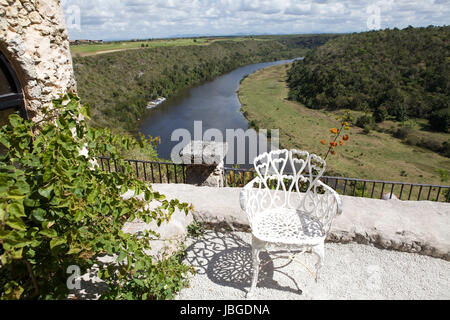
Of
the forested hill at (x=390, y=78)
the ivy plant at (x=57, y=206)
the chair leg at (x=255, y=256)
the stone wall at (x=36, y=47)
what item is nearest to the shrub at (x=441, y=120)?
the forested hill at (x=390, y=78)

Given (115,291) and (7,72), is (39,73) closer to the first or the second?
(7,72)

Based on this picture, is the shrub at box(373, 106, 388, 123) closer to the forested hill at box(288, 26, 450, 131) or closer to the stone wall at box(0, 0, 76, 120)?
the forested hill at box(288, 26, 450, 131)

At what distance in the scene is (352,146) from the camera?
28.5 meters

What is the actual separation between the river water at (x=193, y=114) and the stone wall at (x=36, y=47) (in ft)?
76.2

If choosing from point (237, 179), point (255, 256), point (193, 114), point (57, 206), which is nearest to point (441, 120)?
point (193, 114)

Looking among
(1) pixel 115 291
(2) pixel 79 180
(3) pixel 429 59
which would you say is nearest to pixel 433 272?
(1) pixel 115 291

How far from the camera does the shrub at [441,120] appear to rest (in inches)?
1192

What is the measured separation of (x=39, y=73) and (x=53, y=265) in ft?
7.89

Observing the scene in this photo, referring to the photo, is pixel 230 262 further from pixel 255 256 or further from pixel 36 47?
pixel 36 47

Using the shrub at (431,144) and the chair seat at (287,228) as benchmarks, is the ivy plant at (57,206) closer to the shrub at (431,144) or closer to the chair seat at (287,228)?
the chair seat at (287,228)

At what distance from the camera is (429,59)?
→ 3772cm

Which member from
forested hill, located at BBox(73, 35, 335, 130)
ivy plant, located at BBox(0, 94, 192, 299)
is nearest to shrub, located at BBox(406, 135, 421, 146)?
forested hill, located at BBox(73, 35, 335, 130)

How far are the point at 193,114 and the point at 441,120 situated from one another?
3025cm

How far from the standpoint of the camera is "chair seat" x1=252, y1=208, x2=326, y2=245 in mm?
2438
